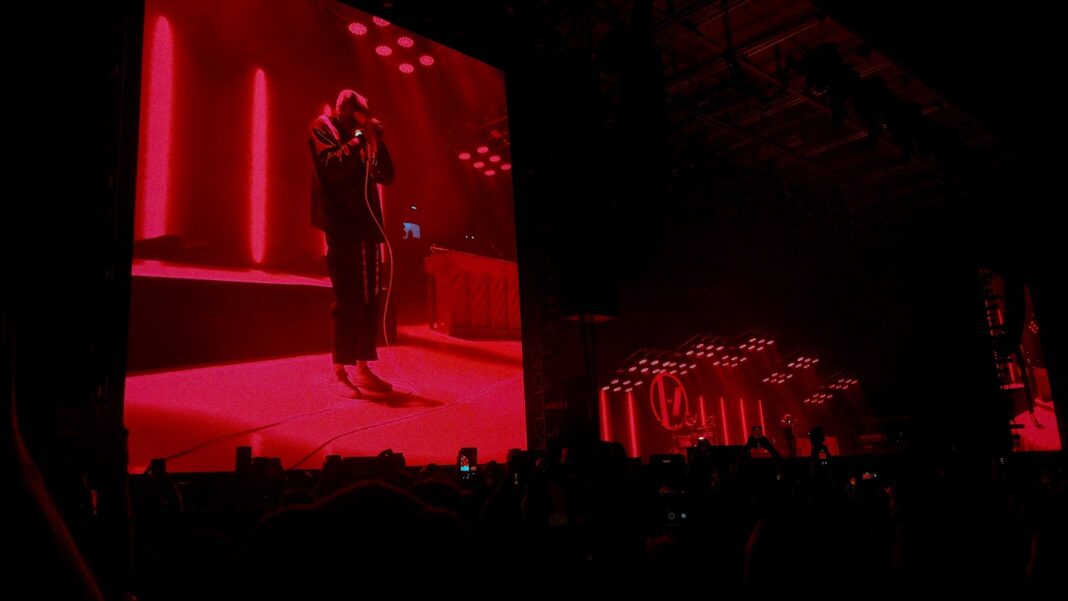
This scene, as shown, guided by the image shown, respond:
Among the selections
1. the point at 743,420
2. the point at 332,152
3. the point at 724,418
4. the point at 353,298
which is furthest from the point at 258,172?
the point at 743,420

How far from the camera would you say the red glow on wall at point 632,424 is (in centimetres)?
1084

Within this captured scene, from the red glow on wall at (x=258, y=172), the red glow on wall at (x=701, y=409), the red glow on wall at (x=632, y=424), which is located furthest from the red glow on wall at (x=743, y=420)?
the red glow on wall at (x=258, y=172)

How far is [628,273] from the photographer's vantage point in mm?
5164

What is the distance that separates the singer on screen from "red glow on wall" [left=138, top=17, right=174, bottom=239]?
1.24 metres

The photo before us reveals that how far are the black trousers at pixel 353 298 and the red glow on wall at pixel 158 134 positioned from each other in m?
1.41

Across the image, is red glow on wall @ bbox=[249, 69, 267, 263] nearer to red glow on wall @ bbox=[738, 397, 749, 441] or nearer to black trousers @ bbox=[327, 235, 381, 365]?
black trousers @ bbox=[327, 235, 381, 365]

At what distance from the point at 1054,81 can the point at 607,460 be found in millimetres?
3318

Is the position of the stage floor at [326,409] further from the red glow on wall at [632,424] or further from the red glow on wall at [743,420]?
the red glow on wall at [743,420]

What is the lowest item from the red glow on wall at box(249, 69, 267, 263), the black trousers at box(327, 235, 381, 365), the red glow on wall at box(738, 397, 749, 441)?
the red glow on wall at box(738, 397, 749, 441)

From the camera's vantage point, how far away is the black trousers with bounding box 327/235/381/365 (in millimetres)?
6117

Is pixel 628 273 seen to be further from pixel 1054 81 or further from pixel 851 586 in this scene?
pixel 851 586

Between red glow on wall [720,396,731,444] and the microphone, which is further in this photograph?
red glow on wall [720,396,731,444]

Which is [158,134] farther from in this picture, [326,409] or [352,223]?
[326,409]

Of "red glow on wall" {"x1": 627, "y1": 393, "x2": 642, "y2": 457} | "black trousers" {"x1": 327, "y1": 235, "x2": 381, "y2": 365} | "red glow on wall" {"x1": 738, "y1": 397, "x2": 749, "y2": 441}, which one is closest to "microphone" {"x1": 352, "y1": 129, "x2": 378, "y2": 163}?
"black trousers" {"x1": 327, "y1": 235, "x2": 381, "y2": 365}
